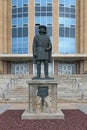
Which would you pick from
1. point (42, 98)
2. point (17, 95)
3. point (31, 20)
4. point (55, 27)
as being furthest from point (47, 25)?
point (42, 98)

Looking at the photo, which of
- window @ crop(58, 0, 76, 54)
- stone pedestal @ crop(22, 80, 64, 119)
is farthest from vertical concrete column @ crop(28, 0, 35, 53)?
stone pedestal @ crop(22, 80, 64, 119)

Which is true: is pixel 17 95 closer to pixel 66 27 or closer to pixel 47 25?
pixel 47 25

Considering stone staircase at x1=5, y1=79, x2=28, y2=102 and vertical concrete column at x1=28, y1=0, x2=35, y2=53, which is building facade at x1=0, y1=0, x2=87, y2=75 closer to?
vertical concrete column at x1=28, y1=0, x2=35, y2=53

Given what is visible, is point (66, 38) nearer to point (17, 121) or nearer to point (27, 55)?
point (27, 55)

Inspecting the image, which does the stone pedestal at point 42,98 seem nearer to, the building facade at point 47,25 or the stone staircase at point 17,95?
the stone staircase at point 17,95

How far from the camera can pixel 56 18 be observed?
167 feet

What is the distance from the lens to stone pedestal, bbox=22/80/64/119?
39.7ft

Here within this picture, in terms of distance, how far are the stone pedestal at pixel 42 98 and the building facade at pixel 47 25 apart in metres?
37.4

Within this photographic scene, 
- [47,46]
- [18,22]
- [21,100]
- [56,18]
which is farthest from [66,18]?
[47,46]

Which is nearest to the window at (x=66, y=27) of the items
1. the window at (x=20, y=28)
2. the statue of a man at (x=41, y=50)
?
the window at (x=20, y=28)

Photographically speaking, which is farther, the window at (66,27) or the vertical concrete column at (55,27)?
the window at (66,27)

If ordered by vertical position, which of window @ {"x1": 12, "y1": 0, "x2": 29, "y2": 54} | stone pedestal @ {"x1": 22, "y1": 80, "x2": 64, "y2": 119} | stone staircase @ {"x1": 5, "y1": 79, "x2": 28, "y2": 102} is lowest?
stone staircase @ {"x1": 5, "y1": 79, "x2": 28, "y2": 102}

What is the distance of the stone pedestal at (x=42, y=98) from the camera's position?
39.7 feet

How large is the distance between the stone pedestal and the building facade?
37.4m
